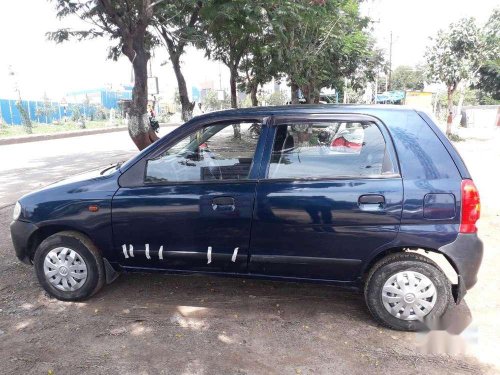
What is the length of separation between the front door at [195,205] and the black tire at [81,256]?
0.72 ft

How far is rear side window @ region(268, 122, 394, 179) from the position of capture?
120 inches

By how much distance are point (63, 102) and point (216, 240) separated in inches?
1380

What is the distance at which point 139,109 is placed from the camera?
7504 mm

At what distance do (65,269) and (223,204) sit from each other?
4.94 ft

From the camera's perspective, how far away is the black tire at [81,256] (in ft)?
11.3

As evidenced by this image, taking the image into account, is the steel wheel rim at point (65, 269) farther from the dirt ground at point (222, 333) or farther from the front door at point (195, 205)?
the front door at point (195, 205)

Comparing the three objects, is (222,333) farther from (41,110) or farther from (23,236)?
(41,110)

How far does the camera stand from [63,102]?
34.1 metres

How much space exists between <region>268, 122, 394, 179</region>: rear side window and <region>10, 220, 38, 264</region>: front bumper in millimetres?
2082

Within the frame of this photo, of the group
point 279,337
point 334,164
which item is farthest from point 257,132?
point 279,337

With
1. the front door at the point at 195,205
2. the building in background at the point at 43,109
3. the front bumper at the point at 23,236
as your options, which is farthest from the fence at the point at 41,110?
the front door at the point at 195,205

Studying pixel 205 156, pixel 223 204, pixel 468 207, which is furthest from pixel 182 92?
pixel 468 207

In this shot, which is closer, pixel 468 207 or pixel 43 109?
pixel 468 207

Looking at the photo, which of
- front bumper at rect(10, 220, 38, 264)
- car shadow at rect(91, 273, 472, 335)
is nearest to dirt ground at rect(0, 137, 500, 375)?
car shadow at rect(91, 273, 472, 335)
